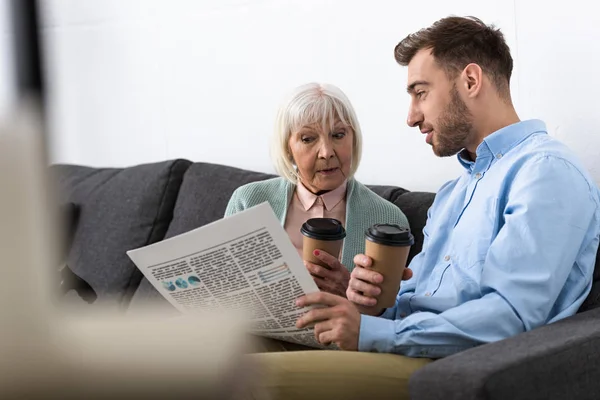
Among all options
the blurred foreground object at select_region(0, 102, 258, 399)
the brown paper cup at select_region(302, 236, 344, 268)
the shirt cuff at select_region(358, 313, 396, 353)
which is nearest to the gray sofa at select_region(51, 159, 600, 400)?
the shirt cuff at select_region(358, 313, 396, 353)

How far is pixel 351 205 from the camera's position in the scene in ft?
7.30

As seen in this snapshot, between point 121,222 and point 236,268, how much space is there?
1368 mm

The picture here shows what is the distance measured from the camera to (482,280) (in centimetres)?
159

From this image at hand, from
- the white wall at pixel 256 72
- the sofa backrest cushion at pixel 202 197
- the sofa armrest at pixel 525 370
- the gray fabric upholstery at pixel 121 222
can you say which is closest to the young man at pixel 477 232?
the sofa armrest at pixel 525 370

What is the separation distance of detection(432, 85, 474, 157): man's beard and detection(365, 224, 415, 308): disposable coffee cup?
0.36 metres

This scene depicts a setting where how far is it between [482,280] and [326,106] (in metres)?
0.84

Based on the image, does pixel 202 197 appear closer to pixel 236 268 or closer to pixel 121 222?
pixel 121 222

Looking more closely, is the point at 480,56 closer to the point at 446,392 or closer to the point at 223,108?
the point at 446,392

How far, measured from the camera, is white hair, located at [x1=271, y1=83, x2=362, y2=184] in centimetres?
229

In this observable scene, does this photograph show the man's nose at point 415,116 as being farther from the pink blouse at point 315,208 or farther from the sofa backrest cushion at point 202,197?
the sofa backrest cushion at point 202,197

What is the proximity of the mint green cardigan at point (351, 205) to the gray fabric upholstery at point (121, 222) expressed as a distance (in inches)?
17.4

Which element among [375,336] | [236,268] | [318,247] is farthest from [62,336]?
[318,247]

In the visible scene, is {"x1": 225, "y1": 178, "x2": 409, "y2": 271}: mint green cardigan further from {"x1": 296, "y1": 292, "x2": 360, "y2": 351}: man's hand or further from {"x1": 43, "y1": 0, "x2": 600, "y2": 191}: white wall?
{"x1": 296, "y1": 292, "x2": 360, "y2": 351}: man's hand

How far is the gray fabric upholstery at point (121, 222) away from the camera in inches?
106
